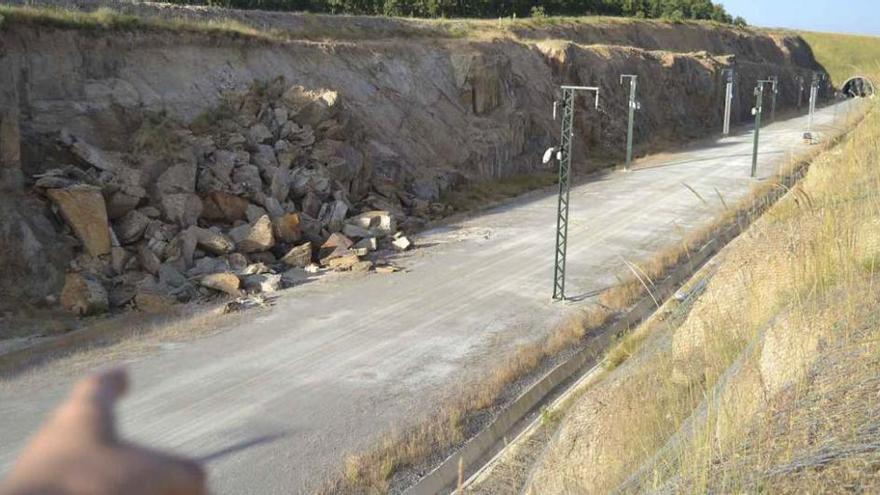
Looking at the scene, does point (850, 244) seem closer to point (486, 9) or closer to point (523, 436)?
point (523, 436)

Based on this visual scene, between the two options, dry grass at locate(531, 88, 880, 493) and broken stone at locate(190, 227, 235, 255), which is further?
broken stone at locate(190, 227, 235, 255)

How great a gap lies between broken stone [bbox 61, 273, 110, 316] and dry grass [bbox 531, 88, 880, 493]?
911 centimetres

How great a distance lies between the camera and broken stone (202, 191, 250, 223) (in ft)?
57.1

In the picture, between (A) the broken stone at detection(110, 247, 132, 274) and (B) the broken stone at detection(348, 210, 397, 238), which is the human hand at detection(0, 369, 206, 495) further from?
(B) the broken stone at detection(348, 210, 397, 238)

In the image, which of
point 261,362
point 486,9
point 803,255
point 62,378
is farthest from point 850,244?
point 486,9

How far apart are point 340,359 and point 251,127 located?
402 inches

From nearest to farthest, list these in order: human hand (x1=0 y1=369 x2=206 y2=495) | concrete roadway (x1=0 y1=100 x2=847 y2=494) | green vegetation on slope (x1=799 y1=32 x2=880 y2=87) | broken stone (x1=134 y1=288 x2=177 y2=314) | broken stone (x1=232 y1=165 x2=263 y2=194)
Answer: human hand (x1=0 y1=369 x2=206 y2=495) < concrete roadway (x1=0 y1=100 x2=847 y2=494) < broken stone (x1=134 y1=288 x2=177 y2=314) < broken stone (x1=232 y1=165 x2=263 y2=194) < green vegetation on slope (x1=799 y1=32 x2=880 y2=87)

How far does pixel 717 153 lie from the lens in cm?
3872

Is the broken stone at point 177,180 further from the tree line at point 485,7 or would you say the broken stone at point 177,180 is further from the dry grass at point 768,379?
the tree line at point 485,7

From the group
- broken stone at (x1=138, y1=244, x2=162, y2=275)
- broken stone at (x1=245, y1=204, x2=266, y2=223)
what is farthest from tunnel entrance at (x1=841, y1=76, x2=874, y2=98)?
broken stone at (x1=138, y1=244, x2=162, y2=275)

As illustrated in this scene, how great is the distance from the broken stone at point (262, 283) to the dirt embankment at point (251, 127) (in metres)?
0.44

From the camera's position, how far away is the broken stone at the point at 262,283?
50.1 ft

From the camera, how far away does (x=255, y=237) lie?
661 inches

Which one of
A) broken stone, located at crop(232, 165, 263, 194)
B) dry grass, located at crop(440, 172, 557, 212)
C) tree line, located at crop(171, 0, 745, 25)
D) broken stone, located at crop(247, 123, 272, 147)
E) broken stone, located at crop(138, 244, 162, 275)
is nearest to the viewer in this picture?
broken stone, located at crop(138, 244, 162, 275)
